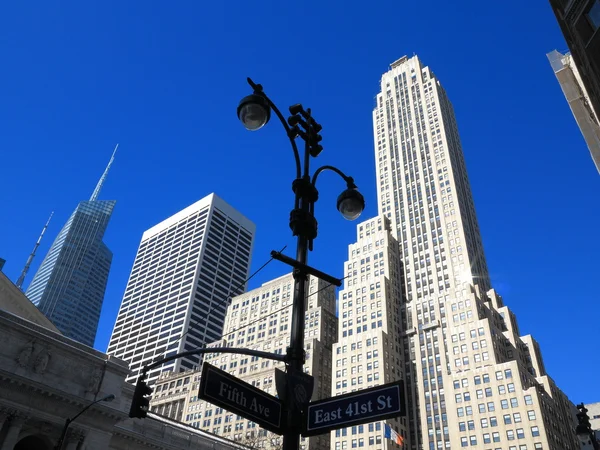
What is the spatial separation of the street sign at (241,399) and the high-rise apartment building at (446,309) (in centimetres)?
8815

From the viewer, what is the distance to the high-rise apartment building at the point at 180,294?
6353 inches

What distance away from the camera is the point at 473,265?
4715 inches

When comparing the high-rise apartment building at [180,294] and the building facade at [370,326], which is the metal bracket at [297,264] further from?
the high-rise apartment building at [180,294]

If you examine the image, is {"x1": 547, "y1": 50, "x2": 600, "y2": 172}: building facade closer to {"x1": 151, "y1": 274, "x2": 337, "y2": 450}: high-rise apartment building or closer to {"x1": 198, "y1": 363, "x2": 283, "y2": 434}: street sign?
{"x1": 198, "y1": 363, "x2": 283, "y2": 434}: street sign

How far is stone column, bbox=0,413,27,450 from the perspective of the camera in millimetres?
38750

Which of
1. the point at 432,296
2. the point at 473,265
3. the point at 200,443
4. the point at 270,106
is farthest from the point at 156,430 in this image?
the point at 473,265

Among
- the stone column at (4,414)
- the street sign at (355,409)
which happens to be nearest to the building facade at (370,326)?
the stone column at (4,414)

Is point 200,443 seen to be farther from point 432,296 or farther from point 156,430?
point 432,296

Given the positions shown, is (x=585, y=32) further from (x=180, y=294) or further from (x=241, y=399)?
(x=180, y=294)

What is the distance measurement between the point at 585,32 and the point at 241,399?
27242mm

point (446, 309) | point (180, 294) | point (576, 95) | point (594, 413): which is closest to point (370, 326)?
point (446, 309)

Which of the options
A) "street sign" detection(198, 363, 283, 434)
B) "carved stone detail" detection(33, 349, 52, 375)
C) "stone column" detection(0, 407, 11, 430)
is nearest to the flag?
"carved stone detail" detection(33, 349, 52, 375)

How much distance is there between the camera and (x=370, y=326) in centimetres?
11338

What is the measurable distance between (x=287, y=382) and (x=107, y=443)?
142 ft
